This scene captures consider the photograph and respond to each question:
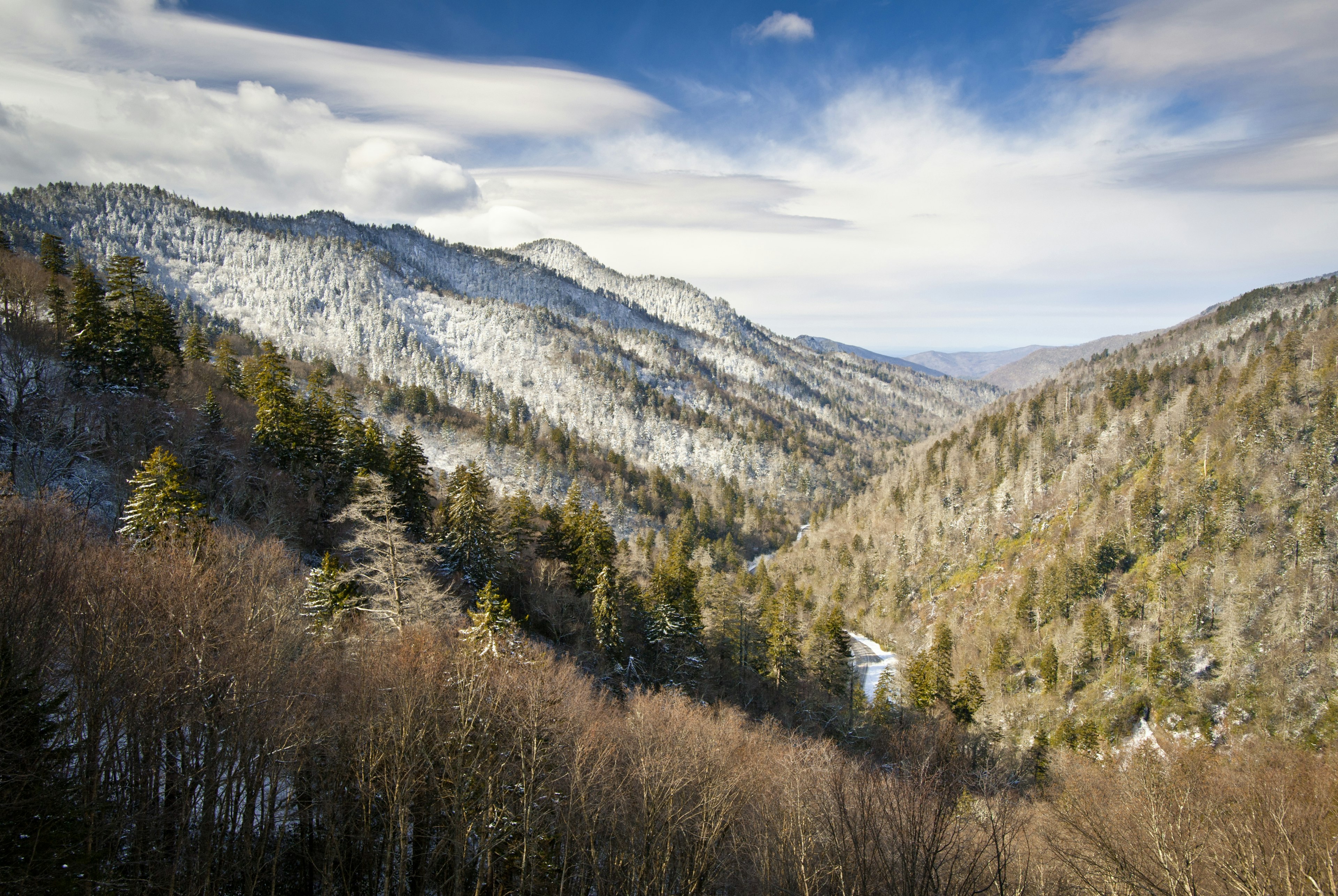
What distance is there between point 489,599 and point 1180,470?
126 m

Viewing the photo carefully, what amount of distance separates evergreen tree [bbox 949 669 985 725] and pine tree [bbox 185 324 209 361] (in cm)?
8091

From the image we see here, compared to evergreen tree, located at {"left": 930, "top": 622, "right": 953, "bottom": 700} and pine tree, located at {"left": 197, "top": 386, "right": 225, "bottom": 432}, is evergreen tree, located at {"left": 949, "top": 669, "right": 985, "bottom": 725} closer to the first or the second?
evergreen tree, located at {"left": 930, "top": 622, "right": 953, "bottom": 700}

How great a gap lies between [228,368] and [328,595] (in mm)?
49177

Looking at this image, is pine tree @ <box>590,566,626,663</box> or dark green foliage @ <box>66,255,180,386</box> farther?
pine tree @ <box>590,566,626,663</box>

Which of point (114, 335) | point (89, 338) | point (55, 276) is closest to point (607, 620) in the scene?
point (114, 335)

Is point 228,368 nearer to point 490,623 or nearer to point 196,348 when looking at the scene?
point 196,348

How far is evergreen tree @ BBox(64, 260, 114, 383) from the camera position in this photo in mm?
37531

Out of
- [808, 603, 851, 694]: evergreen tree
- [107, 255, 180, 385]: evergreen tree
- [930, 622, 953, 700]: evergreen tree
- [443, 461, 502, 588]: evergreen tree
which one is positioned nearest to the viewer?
[107, 255, 180, 385]: evergreen tree

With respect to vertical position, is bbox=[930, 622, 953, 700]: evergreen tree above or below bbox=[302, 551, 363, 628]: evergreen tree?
below

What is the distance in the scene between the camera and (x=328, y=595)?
26.2 meters

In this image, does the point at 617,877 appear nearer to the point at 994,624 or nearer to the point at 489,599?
the point at 489,599

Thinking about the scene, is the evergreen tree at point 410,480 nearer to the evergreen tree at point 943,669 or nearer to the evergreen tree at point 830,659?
the evergreen tree at point 830,659

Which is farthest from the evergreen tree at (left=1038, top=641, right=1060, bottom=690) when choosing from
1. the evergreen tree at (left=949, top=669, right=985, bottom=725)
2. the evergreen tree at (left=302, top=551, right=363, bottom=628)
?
the evergreen tree at (left=302, top=551, right=363, bottom=628)

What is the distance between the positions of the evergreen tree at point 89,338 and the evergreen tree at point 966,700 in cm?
7259
